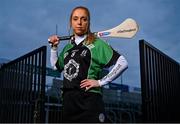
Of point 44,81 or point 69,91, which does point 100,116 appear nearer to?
point 69,91

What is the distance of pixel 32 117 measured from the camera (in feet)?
11.5

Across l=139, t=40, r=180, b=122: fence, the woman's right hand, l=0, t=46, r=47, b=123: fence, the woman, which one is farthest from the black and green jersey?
l=0, t=46, r=47, b=123: fence

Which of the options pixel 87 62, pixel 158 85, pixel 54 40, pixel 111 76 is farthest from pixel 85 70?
pixel 158 85

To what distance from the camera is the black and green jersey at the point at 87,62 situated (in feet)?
7.84

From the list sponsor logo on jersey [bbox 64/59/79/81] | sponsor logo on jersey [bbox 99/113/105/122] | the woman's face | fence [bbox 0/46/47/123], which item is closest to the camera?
sponsor logo on jersey [bbox 99/113/105/122]

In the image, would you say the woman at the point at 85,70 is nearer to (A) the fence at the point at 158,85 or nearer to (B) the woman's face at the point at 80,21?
(B) the woman's face at the point at 80,21

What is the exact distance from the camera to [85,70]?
239cm

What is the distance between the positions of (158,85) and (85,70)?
57.9 inches

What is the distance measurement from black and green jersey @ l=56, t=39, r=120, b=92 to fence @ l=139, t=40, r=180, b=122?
2.83 ft

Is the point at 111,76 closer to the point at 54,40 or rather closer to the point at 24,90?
the point at 54,40

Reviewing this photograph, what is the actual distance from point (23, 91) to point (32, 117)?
0.36 meters

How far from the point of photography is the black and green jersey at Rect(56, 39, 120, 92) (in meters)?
2.39

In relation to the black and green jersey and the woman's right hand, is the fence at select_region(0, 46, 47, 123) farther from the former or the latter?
the black and green jersey

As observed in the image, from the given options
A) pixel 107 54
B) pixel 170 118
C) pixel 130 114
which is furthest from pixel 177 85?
pixel 130 114
